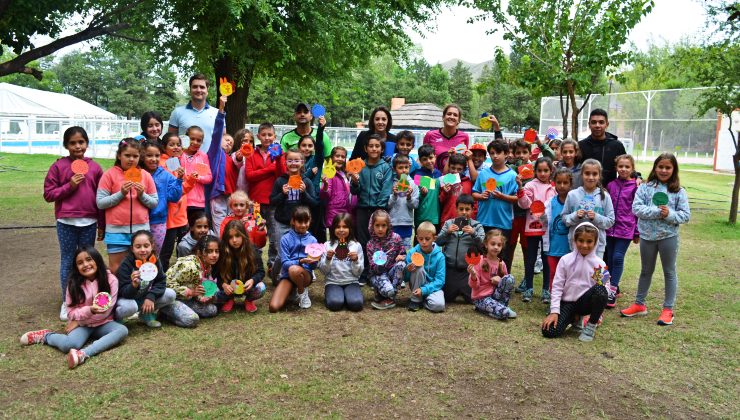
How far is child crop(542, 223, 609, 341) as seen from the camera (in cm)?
469

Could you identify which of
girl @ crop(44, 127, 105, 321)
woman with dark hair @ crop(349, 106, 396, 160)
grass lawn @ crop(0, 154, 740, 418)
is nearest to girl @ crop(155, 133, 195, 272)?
girl @ crop(44, 127, 105, 321)

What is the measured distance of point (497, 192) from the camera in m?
5.63

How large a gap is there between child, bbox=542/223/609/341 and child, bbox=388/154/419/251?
155 cm

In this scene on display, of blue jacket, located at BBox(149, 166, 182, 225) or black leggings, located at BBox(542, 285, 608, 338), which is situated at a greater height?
blue jacket, located at BBox(149, 166, 182, 225)

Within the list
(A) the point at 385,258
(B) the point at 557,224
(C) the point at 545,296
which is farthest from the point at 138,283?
(C) the point at 545,296

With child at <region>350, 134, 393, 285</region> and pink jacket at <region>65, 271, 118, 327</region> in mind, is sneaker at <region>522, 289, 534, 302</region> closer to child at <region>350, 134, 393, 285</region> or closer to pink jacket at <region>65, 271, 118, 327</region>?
child at <region>350, 134, 393, 285</region>

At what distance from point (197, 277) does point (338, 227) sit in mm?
1269

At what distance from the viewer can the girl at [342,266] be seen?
525 centimetres

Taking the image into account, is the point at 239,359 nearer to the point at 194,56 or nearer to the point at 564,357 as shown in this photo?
the point at 564,357

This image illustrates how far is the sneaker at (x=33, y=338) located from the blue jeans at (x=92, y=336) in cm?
4

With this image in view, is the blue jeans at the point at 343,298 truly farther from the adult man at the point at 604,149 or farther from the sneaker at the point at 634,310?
the adult man at the point at 604,149

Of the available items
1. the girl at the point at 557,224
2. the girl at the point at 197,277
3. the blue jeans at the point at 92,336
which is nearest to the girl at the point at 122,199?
the girl at the point at 197,277

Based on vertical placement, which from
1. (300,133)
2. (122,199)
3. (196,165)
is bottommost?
(122,199)

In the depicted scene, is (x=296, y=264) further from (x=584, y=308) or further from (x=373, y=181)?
(x=584, y=308)
